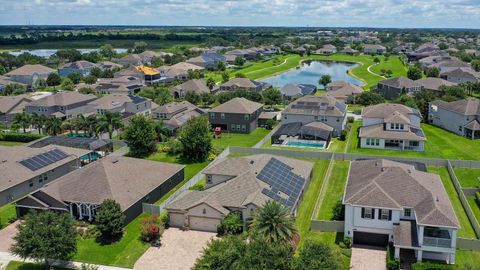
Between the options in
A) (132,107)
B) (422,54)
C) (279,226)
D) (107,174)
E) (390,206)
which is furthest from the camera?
(422,54)

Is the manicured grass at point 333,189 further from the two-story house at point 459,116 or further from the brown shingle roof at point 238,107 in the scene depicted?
the two-story house at point 459,116

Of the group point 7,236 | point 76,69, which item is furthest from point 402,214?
point 76,69

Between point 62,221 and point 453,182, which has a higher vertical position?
point 62,221

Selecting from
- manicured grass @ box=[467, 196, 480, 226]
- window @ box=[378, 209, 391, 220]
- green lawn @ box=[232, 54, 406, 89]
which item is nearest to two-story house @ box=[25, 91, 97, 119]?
window @ box=[378, 209, 391, 220]

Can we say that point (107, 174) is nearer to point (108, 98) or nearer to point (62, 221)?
point (62, 221)

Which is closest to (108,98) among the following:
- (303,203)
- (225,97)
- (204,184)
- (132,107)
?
(132,107)

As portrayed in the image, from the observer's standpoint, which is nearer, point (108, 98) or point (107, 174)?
point (107, 174)
